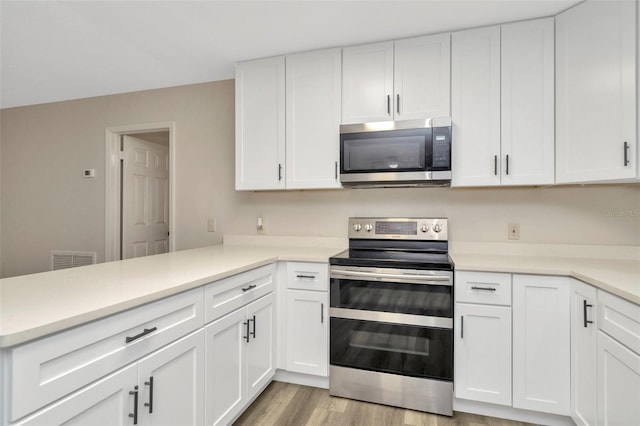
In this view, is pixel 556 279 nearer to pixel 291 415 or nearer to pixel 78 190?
pixel 291 415

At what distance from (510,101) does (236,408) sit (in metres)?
2.38

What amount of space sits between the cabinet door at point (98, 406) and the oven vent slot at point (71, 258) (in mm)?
2752

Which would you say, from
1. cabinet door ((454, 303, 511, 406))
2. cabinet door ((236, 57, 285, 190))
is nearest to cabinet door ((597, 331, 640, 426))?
cabinet door ((454, 303, 511, 406))

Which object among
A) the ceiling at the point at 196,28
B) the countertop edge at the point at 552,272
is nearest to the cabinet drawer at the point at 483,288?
the countertop edge at the point at 552,272

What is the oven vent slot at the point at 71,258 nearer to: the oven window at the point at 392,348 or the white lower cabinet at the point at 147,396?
the white lower cabinet at the point at 147,396

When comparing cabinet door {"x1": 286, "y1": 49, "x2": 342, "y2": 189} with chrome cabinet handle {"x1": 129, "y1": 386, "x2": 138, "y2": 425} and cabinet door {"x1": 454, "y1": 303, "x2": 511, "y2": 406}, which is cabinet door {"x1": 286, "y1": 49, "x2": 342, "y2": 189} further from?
chrome cabinet handle {"x1": 129, "y1": 386, "x2": 138, "y2": 425}

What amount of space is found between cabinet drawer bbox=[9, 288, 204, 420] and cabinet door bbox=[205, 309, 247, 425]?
0.84 feet

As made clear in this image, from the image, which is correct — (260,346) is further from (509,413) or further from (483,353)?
(509,413)

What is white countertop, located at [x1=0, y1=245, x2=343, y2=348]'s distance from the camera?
2.88 feet

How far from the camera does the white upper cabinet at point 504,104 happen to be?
2.01 meters

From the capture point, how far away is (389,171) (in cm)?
A: 221

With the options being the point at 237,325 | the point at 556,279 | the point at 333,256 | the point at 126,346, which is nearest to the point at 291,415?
the point at 237,325

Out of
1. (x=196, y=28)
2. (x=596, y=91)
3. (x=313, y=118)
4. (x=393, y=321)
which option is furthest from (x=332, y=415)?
(x=196, y=28)

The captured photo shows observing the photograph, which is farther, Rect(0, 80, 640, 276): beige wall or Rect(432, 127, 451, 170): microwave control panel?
Rect(0, 80, 640, 276): beige wall
